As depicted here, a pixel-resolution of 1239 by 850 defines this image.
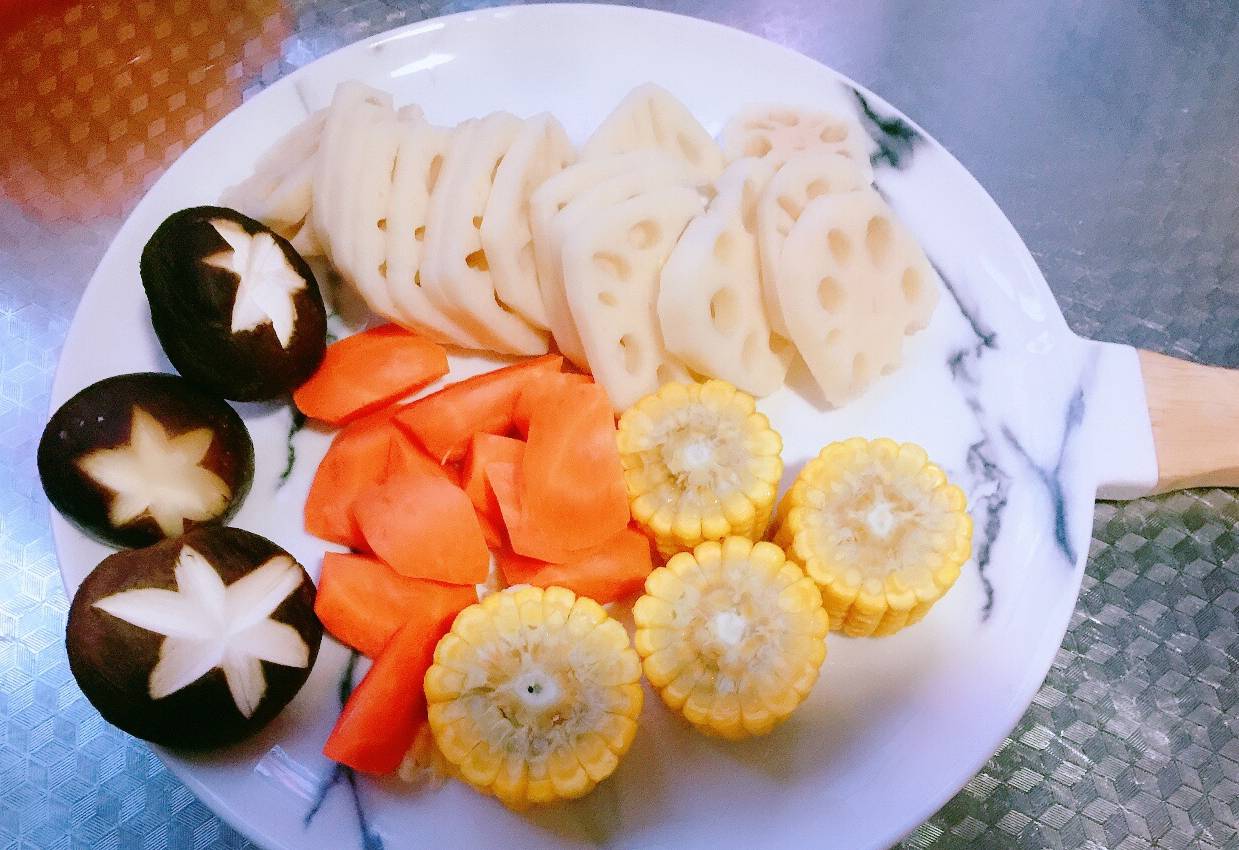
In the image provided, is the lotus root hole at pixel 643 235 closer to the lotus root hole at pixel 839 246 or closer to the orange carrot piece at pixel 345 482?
the lotus root hole at pixel 839 246

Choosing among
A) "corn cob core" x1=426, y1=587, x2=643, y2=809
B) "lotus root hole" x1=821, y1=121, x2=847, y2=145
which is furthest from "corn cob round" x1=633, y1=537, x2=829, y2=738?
"lotus root hole" x1=821, y1=121, x2=847, y2=145

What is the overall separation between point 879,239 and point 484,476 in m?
0.88

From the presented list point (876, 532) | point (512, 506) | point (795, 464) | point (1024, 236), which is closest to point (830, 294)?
point (795, 464)

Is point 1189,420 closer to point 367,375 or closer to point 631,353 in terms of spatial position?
point 631,353

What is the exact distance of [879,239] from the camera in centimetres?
162

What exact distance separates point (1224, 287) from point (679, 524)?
5.34 ft

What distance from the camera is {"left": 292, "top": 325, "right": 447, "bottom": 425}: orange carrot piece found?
5.23 ft

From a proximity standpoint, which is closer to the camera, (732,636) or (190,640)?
(190,640)

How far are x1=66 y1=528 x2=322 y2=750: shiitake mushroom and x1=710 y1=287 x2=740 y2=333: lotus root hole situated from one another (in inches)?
34.1

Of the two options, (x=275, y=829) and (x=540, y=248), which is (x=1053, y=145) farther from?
(x=275, y=829)

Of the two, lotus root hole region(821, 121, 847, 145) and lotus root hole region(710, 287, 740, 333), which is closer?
lotus root hole region(710, 287, 740, 333)

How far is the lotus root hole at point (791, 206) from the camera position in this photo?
5.13 feet

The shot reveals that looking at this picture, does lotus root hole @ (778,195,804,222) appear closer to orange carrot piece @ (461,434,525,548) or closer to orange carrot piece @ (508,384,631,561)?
orange carrot piece @ (508,384,631,561)

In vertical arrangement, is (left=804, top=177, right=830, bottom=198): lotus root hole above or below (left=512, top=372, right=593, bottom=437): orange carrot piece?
above
